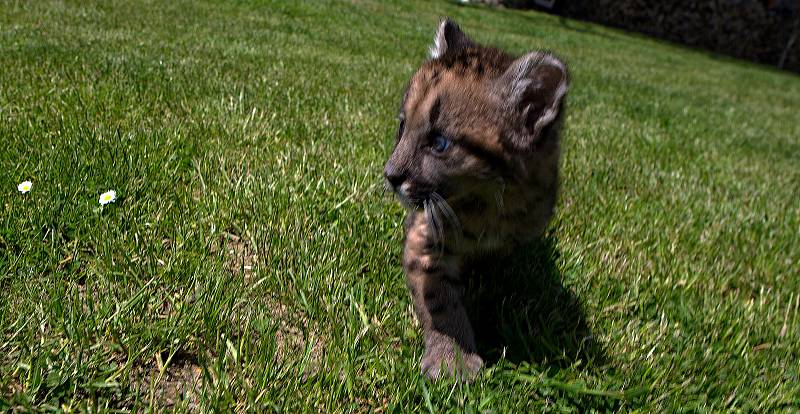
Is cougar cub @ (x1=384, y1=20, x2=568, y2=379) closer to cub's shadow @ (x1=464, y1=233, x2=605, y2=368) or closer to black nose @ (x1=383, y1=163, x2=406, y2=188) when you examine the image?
black nose @ (x1=383, y1=163, x2=406, y2=188)

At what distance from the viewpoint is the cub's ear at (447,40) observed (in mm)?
2738

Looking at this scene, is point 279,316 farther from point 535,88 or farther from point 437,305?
point 535,88

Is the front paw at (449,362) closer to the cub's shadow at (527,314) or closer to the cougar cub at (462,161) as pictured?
the cougar cub at (462,161)

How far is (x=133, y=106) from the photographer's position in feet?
13.3

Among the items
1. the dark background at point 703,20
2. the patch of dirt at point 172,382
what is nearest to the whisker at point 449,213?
the patch of dirt at point 172,382

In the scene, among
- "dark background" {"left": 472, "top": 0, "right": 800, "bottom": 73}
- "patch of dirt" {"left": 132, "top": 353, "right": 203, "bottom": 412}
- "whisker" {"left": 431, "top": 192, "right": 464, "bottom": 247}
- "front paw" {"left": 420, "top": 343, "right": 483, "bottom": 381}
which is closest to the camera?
"patch of dirt" {"left": 132, "top": 353, "right": 203, "bottom": 412}

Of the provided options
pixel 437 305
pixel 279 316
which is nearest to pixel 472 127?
pixel 437 305

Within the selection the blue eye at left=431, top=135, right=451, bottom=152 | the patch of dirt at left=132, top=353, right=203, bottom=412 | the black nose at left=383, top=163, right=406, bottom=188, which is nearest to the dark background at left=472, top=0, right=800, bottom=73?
the blue eye at left=431, top=135, right=451, bottom=152

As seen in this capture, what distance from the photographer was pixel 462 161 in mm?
2293

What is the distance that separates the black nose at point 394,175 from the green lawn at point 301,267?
58 cm

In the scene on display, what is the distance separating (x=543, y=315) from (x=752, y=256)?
6.86 feet

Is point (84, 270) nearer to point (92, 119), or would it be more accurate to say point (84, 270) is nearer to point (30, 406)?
point (30, 406)

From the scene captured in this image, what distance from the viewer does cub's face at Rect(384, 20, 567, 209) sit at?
228cm

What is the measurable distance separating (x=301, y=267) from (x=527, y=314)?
1.08 metres
